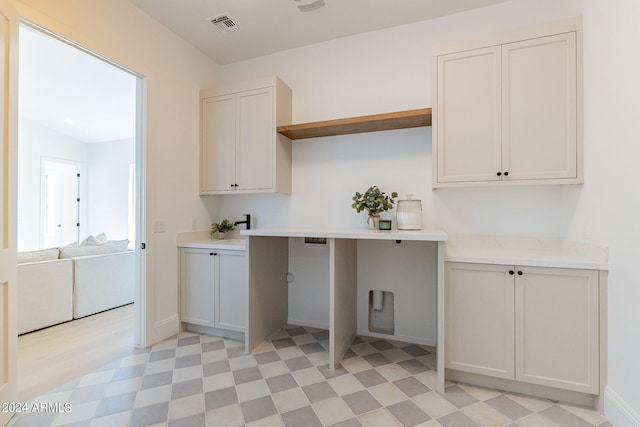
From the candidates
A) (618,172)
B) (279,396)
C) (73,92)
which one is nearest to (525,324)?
(618,172)

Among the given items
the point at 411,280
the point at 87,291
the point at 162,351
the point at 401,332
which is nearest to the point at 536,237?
the point at 411,280

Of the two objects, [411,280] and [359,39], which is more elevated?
[359,39]

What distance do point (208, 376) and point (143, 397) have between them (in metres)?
0.38

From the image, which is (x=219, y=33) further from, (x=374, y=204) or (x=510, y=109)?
(x=510, y=109)

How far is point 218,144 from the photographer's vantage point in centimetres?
289

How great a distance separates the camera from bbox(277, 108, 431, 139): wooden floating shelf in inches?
88.3

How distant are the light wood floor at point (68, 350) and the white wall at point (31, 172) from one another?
365 cm

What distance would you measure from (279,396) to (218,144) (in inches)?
90.3

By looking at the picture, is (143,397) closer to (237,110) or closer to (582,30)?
(237,110)

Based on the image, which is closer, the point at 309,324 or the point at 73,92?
the point at 309,324

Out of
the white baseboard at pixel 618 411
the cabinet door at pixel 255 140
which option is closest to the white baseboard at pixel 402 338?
the white baseboard at pixel 618 411

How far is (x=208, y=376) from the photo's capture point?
1.95 metres

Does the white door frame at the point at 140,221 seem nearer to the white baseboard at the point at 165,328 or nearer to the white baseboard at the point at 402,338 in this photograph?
the white baseboard at the point at 165,328

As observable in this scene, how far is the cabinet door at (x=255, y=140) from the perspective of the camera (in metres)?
2.68
